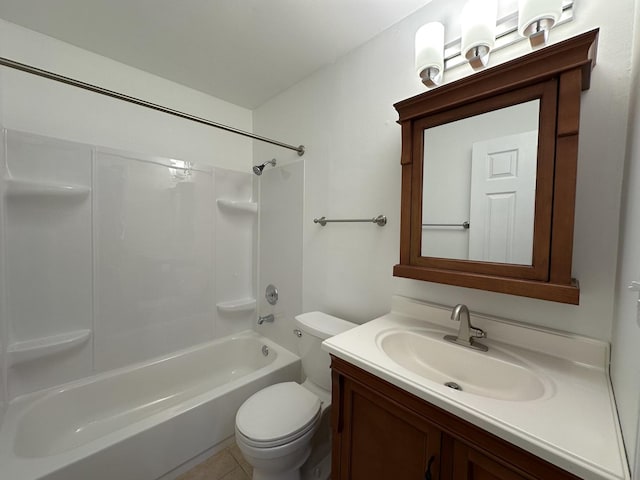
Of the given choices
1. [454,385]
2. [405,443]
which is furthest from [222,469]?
[454,385]

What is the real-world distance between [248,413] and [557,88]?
1.76 m

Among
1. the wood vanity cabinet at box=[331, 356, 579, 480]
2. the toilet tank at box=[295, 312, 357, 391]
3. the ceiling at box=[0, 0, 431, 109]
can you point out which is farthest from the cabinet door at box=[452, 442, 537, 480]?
the ceiling at box=[0, 0, 431, 109]

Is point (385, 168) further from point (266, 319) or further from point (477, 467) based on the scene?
point (266, 319)

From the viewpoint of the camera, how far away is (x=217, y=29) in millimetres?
1378

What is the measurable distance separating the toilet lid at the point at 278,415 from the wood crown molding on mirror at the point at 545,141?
35.7 inches

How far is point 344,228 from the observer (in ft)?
5.12

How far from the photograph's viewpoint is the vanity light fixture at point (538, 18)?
0.80 metres

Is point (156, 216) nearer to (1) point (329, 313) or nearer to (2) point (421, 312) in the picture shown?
(1) point (329, 313)

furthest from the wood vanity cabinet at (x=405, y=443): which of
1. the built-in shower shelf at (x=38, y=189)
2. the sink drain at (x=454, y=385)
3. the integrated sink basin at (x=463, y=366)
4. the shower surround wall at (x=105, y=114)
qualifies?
the built-in shower shelf at (x=38, y=189)

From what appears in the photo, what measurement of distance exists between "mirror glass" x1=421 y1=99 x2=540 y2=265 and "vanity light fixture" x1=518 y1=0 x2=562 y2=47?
8.4 inches

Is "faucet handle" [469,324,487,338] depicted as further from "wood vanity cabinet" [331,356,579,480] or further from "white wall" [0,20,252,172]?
"white wall" [0,20,252,172]

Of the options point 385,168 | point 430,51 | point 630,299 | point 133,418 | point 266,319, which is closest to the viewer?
point 630,299

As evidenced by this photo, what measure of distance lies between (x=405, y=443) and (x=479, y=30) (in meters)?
1.45

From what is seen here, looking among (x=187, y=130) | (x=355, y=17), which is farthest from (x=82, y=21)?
(x=355, y=17)
